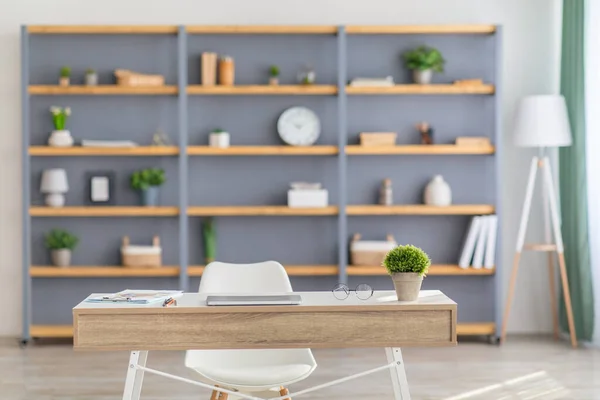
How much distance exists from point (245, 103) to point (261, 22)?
23.2 inches

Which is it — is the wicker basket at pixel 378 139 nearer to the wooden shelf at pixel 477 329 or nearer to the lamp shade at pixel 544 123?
the lamp shade at pixel 544 123

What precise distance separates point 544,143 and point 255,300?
3.27 meters

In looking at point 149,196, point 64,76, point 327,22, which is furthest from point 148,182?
point 327,22

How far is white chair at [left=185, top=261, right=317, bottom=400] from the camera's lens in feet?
11.0

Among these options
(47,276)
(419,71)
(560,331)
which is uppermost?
(419,71)

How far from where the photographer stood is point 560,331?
20.3 ft

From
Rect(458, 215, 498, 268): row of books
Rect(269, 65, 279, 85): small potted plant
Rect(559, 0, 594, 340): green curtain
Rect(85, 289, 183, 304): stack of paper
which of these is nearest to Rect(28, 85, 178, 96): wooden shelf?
Rect(269, 65, 279, 85): small potted plant

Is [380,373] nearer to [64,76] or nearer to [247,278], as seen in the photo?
[247,278]

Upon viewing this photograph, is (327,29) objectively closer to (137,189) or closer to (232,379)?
(137,189)

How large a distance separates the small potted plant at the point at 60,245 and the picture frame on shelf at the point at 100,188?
0.29 meters

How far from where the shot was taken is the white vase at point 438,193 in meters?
5.97

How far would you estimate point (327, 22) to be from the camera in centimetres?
621

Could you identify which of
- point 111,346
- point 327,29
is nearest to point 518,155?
point 327,29

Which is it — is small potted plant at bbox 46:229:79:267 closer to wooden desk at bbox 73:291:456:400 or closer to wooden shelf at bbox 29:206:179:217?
wooden shelf at bbox 29:206:179:217
